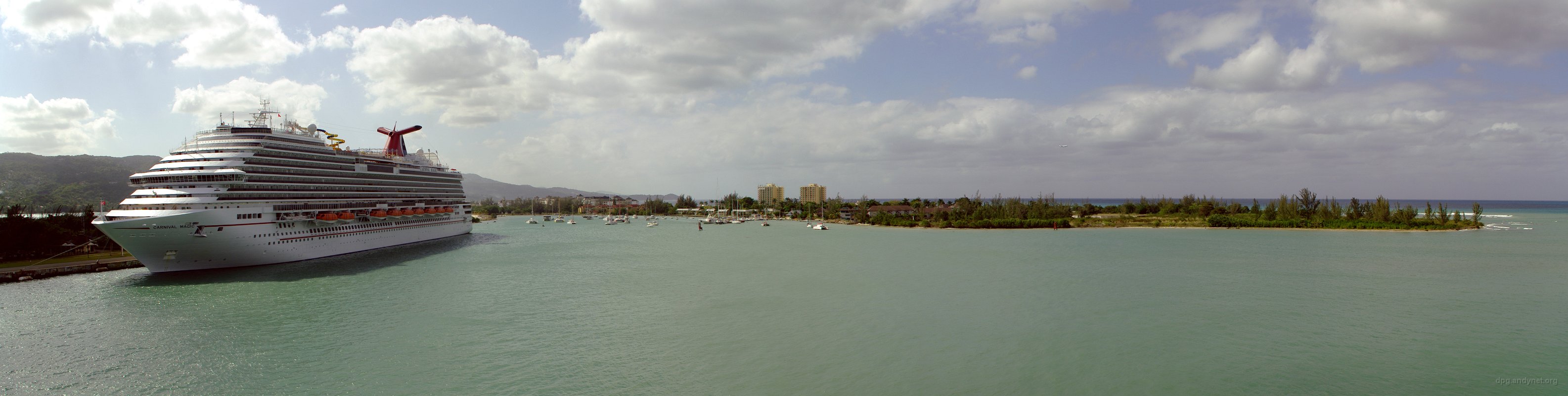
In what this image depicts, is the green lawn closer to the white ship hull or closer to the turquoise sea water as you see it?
the white ship hull

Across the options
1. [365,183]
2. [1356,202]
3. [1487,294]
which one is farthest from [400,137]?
[1356,202]

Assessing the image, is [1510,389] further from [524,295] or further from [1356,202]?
[1356,202]

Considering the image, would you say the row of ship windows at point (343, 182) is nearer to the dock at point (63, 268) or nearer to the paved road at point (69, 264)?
the dock at point (63, 268)

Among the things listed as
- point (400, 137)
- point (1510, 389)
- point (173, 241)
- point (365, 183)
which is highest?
point (400, 137)

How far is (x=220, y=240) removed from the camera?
1114 inches

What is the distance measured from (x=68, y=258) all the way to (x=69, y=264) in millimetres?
3172

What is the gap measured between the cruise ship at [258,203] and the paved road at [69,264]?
2341 mm

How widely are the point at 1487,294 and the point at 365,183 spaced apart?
188ft

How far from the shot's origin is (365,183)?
40812 millimetres

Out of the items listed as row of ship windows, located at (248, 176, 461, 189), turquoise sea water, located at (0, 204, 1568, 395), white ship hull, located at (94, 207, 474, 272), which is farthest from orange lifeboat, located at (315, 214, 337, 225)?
turquoise sea water, located at (0, 204, 1568, 395)

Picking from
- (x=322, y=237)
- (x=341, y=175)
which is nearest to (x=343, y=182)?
(x=341, y=175)

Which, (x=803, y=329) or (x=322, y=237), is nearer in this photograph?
(x=803, y=329)

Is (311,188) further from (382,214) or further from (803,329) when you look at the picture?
(803,329)

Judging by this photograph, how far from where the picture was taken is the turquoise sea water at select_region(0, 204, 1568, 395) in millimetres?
13617
